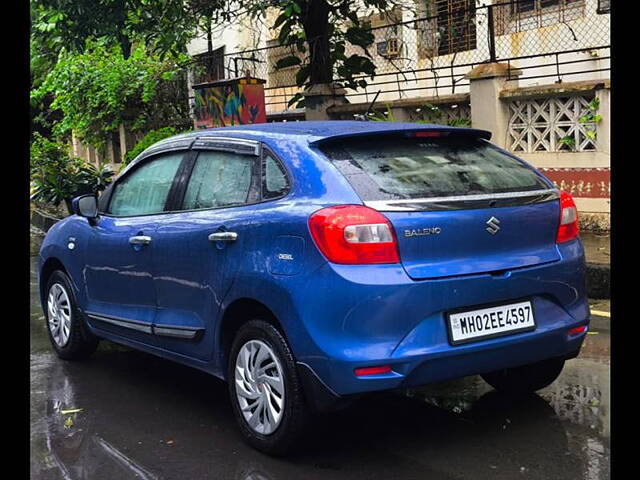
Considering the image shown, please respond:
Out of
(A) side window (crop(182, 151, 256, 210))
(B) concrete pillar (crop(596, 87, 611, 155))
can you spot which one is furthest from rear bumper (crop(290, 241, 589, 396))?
(B) concrete pillar (crop(596, 87, 611, 155))

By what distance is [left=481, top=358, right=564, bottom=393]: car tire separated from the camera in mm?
4980

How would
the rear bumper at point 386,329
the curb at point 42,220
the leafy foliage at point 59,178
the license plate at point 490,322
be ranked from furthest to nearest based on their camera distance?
the leafy foliage at point 59,178 < the curb at point 42,220 < the license plate at point 490,322 < the rear bumper at point 386,329

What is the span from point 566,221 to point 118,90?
15079 mm

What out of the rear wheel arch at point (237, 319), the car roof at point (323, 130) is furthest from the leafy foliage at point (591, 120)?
the rear wheel arch at point (237, 319)

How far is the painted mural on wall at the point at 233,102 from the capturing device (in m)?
13.3

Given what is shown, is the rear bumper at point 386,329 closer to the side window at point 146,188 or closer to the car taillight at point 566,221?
the car taillight at point 566,221

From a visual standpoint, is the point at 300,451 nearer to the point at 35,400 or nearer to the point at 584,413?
the point at 584,413

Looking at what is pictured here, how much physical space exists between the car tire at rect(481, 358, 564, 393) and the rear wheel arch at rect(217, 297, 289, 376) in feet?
4.79

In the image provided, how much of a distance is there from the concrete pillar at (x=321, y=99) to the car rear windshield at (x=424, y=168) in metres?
8.48

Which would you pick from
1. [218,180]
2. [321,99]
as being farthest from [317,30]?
[218,180]

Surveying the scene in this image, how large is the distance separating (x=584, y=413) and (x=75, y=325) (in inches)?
143

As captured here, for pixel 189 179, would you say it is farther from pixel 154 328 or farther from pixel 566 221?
pixel 566 221

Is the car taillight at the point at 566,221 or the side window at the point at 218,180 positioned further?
the side window at the point at 218,180

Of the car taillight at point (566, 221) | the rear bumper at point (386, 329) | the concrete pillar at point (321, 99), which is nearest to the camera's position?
the rear bumper at point (386, 329)
